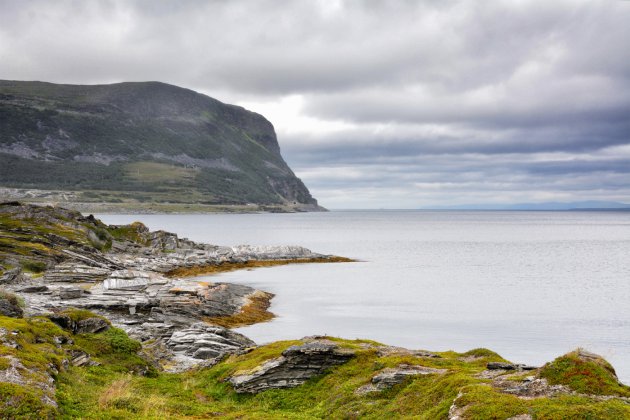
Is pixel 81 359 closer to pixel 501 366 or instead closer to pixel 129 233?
pixel 501 366

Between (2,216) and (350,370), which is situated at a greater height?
(2,216)

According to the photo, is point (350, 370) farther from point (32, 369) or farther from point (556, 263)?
point (556, 263)

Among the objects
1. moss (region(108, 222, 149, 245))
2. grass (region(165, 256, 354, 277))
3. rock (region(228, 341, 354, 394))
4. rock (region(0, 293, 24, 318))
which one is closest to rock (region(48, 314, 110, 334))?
rock (region(0, 293, 24, 318))

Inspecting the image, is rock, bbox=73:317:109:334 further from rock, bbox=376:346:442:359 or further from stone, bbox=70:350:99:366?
rock, bbox=376:346:442:359

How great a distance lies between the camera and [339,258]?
381 ft

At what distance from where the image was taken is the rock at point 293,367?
2328 cm

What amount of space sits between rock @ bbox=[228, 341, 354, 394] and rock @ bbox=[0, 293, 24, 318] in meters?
12.1

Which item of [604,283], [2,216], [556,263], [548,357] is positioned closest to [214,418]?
[548,357]

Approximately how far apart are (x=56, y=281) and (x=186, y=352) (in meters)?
28.6

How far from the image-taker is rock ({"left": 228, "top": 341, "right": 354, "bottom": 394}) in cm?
2328

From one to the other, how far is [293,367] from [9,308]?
15.3 m

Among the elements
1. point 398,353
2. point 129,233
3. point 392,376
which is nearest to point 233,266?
point 129,233

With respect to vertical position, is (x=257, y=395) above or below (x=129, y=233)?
below

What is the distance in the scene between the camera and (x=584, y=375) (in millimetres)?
15242
